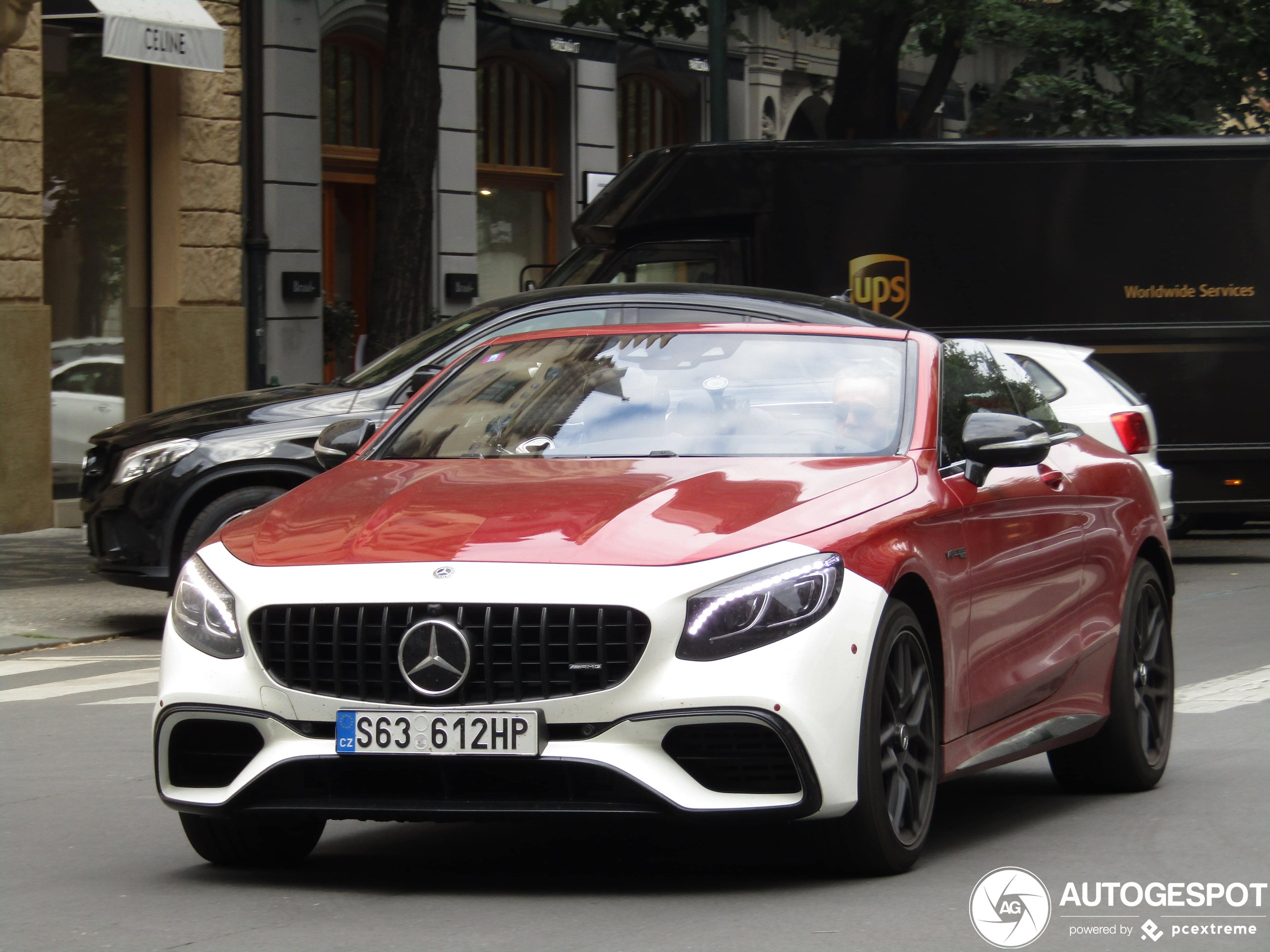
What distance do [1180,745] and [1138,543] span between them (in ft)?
3.82

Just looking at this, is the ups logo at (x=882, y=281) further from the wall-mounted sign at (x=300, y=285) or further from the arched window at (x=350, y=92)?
the arched window at (x=350, y=92)

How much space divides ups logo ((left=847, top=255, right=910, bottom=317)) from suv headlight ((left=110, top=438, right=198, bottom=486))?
6.48 m

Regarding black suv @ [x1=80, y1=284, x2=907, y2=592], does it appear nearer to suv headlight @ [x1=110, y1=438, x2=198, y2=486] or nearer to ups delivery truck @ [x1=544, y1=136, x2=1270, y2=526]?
suv headlight @ [x1=110, y1=438, x2=198, y2=486]

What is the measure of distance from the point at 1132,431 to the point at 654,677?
8800 millimetres

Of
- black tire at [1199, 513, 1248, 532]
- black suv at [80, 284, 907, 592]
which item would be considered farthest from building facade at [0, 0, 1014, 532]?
black tire at [1199, 513, 1248, 532]

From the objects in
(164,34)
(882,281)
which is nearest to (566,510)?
(882,281)

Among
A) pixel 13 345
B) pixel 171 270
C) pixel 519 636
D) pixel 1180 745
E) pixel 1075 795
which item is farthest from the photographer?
pixel 171 270

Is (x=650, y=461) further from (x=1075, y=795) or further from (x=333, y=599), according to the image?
(x=1075, y=795)

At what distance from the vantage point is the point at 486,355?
6801 mm

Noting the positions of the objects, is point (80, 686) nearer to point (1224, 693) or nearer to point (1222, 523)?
point (1224, 693)

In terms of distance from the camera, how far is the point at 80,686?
1015 cm

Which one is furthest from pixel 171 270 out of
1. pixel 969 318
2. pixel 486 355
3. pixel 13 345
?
pixel 486 355

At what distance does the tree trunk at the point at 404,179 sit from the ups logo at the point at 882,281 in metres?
3.75

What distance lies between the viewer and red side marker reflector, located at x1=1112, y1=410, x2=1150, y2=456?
1309cm
